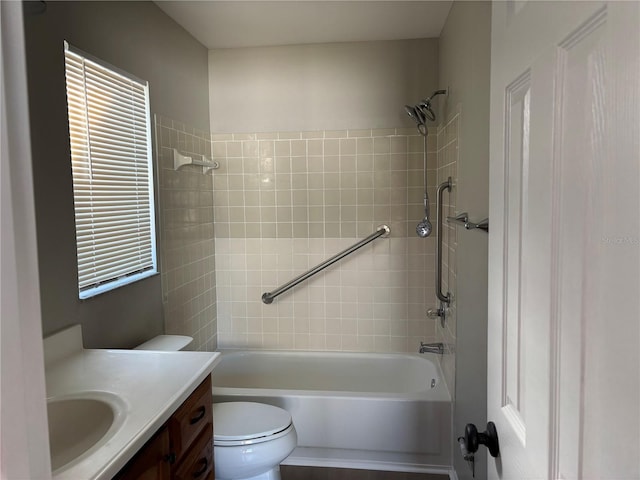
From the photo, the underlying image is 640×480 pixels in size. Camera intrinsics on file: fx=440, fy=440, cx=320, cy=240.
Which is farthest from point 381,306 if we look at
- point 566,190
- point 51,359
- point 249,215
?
point 566,190

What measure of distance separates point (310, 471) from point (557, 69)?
95.2 inches

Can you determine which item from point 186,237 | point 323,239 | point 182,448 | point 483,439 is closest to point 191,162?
point 186,237

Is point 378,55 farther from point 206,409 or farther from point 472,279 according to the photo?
point 206,409

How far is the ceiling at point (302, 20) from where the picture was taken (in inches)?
94.0

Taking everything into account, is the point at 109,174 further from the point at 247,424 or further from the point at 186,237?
the point at 247,424

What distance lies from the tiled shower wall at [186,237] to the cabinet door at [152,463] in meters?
1.22

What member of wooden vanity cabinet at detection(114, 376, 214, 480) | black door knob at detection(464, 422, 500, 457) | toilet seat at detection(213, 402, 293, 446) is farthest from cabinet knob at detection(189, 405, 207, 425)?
black door knob at detection(464, 422, 500, 457)

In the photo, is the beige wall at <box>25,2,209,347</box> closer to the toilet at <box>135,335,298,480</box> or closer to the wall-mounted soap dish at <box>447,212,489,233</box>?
the toilet at <box>135,335,298,480</box>

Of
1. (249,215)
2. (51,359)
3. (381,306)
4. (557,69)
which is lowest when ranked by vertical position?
(381,306)

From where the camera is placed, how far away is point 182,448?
134 centimetres

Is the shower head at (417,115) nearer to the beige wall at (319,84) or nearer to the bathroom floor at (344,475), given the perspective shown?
the beige wall at (319,84)

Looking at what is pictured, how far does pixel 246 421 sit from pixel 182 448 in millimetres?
694

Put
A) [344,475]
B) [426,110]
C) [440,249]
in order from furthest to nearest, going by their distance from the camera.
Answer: [426,110] → [440,249] → [344,475]

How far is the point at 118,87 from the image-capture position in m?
1.96
